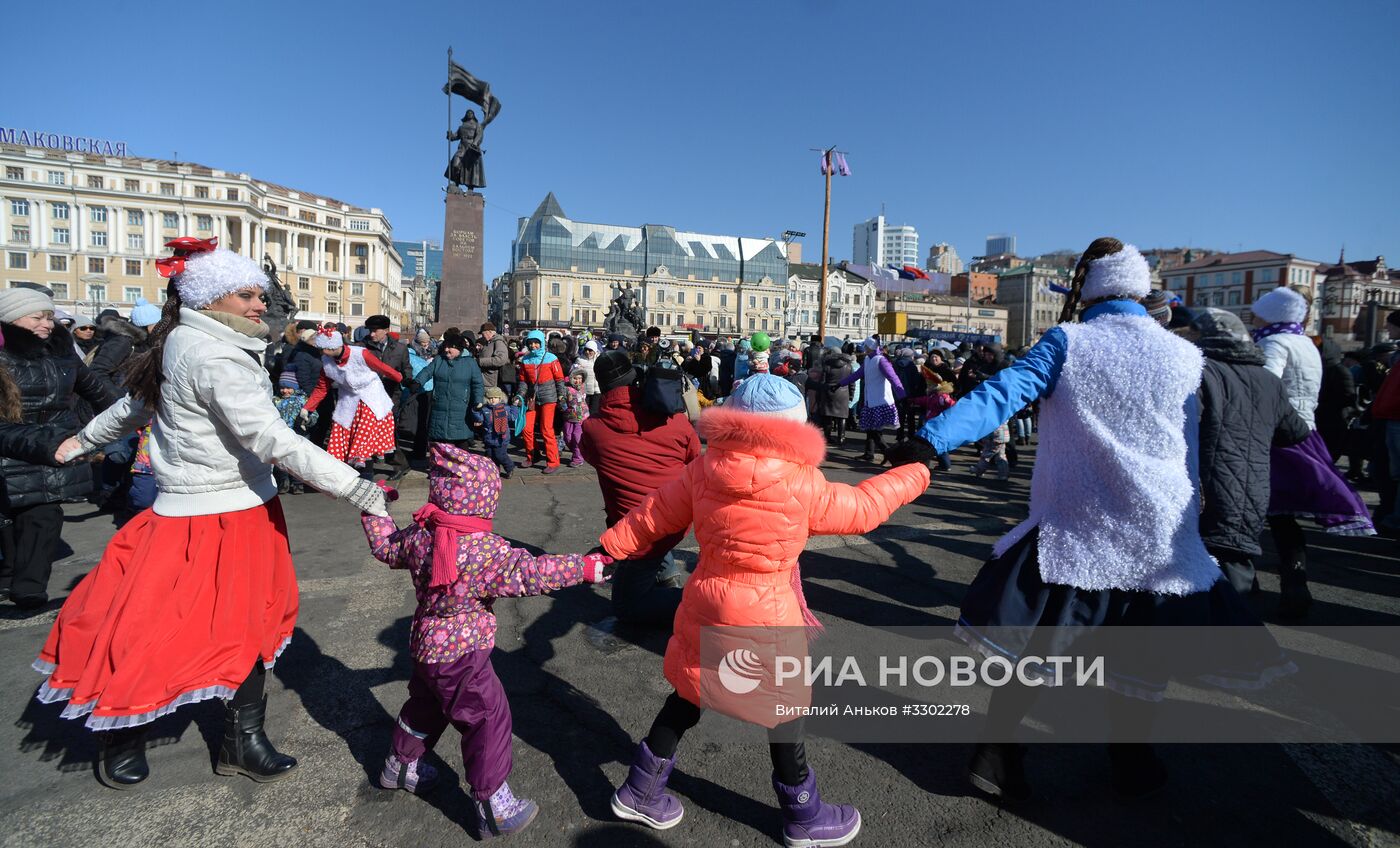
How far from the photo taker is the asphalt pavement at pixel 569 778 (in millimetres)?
2355

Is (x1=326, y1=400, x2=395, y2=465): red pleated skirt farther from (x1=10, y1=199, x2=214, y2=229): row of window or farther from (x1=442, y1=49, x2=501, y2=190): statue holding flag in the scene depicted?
(x1=10, y1=199, x2=214, y2=229): row of window

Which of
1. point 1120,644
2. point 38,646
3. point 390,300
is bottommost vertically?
point 38,646

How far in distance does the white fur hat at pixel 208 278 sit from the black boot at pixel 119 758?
1542mm

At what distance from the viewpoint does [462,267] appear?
18203mm

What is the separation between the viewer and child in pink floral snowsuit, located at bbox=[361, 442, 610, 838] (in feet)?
7.41

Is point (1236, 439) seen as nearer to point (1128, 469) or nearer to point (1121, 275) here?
point (1128, 469)

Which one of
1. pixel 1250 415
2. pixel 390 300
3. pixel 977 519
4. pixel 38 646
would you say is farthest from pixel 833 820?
pixel 390 300

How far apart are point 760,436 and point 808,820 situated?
1.24 m

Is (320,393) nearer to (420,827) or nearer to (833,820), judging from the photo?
(420,827)

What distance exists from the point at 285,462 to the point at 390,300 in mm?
121763

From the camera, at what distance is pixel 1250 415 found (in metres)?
2.59


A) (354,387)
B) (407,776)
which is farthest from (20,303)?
(407,776)

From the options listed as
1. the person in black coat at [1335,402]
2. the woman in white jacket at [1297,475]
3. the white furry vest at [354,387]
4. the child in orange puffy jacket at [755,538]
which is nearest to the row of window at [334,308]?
the white furry vest at [354,387]

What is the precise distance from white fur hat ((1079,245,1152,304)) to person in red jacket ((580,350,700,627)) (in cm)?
213
